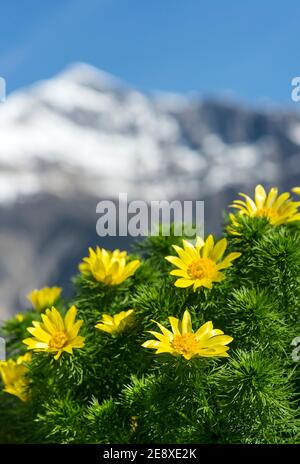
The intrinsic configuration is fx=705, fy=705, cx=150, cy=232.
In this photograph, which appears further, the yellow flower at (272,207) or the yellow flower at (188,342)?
the yellow flower at (272,207)

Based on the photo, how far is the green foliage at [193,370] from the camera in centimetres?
220

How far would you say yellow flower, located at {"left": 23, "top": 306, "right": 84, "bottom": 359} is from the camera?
2420 millimetres

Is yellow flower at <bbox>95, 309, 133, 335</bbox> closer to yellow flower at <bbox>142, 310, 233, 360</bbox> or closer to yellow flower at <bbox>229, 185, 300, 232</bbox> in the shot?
yellow flower at <bbox>142, 310, 233, 360</bbox>

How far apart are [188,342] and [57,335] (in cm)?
57

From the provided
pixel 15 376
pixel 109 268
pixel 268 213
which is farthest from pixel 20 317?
pixel 268 213

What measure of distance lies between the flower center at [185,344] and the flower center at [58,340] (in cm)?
50

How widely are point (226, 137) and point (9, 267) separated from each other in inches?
1497

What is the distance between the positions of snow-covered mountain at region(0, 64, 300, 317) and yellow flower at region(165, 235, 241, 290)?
2470 inches

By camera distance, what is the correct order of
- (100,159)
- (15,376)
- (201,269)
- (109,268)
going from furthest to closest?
(100,159) < (15,376) < (109,268) < (201,269)

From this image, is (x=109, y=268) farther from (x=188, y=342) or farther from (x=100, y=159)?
(x=100, y=159)

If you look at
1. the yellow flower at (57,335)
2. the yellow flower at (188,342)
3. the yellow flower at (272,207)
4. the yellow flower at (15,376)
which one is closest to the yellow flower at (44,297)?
the yellow flower at (15,376)

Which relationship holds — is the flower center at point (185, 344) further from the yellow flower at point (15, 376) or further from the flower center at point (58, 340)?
the yellow flower at point (15, 376)

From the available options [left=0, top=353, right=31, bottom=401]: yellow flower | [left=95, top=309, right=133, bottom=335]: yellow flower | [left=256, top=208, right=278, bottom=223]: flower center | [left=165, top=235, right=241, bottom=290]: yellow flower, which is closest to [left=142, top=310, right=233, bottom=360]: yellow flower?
[left=165, top=235, right=241, bottom=290]: yellow flower

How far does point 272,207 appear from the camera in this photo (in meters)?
2.84
